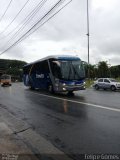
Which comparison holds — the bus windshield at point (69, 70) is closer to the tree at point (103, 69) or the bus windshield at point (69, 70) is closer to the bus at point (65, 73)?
the bus at point (65, 73)

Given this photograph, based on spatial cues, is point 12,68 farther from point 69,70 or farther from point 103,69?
point 69,70

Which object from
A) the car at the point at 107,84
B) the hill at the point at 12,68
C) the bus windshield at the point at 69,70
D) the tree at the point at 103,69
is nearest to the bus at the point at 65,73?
the bus windshield at the point at 69,70

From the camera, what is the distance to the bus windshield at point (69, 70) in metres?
25.6

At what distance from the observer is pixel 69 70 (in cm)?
2583

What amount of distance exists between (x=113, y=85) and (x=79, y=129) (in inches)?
1021

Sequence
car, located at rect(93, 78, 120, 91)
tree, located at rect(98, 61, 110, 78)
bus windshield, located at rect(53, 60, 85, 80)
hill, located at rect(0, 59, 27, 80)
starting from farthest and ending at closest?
tree, located at rect(98, 61, 110, 78), hill, located at rect(0, 59, 27, 80), car, located at rect(93, 78, 120, 91), bus windshield, located at rect(53, 60, 85, 80)

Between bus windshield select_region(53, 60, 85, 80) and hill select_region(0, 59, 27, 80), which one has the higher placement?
hill select_region(0, 59, 27, 80)

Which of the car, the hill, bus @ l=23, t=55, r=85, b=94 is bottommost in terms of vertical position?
the car

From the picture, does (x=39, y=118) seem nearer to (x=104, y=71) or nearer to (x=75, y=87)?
(x=75, y=87)

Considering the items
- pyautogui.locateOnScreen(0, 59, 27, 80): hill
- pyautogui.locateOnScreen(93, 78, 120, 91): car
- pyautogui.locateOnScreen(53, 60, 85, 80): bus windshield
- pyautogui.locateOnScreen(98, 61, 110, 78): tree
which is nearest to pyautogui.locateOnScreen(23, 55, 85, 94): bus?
pyautogui.locateOnScreen(53, 60, 85, 80): bus windshield

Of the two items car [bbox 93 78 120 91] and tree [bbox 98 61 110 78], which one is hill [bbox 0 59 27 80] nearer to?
tree [bbox 98 61 110 78]

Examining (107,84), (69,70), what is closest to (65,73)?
(69,70)

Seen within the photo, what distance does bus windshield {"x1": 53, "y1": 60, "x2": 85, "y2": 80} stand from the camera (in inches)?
1008

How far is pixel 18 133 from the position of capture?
9703mm
